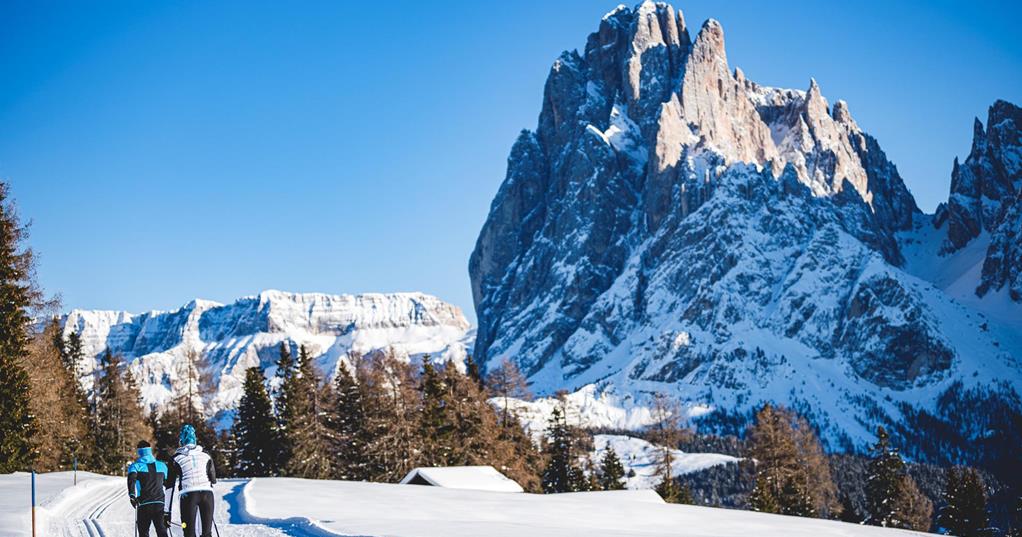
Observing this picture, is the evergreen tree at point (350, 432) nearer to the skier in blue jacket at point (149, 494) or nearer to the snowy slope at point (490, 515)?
the snowy slope at point (490, 515)

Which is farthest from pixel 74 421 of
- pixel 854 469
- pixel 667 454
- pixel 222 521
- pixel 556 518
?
pixel 854 469

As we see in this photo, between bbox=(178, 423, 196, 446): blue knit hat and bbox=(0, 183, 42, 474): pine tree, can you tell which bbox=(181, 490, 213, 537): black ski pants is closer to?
bbox=(178, 423, 196, 446): blue knit hat

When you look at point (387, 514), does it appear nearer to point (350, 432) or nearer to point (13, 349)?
point (13, 349)

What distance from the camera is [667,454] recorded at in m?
67.9

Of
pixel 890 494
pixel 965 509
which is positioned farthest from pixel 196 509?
pixel 890 494

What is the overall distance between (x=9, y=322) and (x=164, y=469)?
22.4 meters

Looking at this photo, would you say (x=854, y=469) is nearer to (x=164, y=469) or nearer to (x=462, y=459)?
(x=462, y=459)

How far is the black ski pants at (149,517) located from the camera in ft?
58.2

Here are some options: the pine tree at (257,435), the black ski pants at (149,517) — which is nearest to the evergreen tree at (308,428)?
the pine tree at (257,435)

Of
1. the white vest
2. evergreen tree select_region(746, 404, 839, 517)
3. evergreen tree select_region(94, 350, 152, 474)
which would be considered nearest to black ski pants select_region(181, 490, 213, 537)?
the white vest

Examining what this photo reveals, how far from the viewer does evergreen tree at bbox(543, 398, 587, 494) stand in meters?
66.3

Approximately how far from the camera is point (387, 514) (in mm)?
26422

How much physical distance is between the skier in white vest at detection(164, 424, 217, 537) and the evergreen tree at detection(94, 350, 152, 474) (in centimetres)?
4296

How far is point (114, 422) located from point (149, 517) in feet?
149
